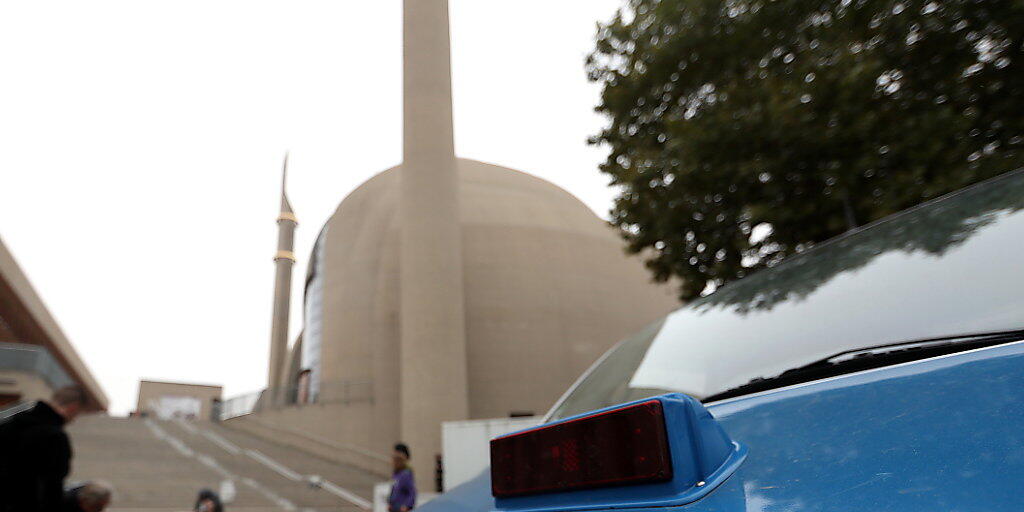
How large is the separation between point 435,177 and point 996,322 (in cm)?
2395

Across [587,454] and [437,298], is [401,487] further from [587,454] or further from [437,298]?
[437,298]

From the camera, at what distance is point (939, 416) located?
69 centimetres

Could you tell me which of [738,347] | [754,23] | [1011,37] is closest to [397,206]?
[754,23]

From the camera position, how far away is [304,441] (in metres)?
27.8

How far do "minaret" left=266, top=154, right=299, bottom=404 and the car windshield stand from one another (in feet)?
149

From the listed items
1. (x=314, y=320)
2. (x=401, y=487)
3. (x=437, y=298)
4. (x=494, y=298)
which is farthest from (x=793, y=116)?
(x=314, y=320)

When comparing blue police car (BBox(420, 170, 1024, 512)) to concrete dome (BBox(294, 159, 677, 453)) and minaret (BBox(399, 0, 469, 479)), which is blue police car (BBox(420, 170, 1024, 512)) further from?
concrete dome (BBox(294, 159, 677, 453))

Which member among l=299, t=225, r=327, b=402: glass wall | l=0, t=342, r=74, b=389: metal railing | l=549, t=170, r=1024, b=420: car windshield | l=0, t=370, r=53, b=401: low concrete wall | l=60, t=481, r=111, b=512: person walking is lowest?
l=60, t=481, r=111, b=512: person walking

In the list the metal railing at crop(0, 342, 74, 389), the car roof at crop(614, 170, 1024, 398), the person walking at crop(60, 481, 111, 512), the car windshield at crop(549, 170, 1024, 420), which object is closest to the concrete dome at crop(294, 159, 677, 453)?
the metal railing at crop(0, 342, 74, 389)

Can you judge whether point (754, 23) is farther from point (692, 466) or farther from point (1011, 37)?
point (692, 466)

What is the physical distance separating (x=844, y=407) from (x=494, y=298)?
2901 centimetres

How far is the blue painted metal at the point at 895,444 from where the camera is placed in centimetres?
60

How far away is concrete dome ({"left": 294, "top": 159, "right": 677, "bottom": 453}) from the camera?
91.2 ft

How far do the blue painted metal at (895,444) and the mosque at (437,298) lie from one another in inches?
790
